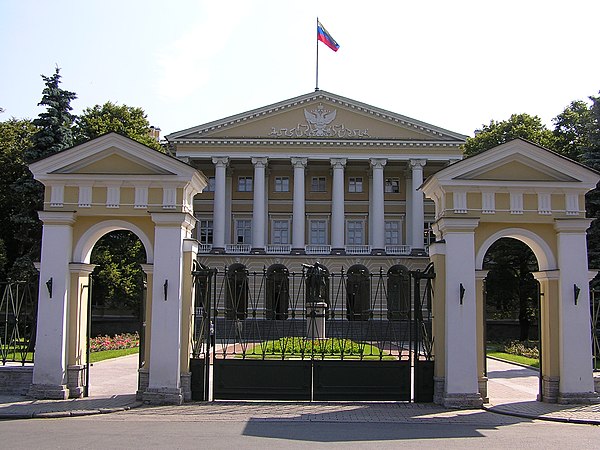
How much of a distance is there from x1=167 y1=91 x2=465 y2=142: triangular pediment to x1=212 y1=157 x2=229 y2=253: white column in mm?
2035

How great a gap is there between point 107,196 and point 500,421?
900 centimetres

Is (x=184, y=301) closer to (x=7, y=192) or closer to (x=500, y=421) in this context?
(x=500, y=421)

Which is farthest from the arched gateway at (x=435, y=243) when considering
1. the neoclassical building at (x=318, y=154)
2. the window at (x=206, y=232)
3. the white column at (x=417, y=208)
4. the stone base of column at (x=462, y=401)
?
the window at (x=206, y=232)

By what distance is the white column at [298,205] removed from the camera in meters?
52.7

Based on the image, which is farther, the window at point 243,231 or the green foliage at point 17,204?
the window at point 243,231

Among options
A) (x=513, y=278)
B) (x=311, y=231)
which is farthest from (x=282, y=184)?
(x=513, y=278)

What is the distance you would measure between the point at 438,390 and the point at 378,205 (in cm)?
3872

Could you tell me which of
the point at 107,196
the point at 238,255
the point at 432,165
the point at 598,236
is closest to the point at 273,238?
the point at 238,255

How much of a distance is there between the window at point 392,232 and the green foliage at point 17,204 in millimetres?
26921

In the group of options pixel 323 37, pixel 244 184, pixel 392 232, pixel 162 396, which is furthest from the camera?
pixel 244 184

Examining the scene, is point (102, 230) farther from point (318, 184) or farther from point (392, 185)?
point (392, 185)

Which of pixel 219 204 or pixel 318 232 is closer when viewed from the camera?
pixel 219 204

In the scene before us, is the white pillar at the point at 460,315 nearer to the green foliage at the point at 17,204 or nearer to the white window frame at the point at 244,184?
the green foliage at the point at 17,204

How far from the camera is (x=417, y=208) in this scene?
53250 mm
